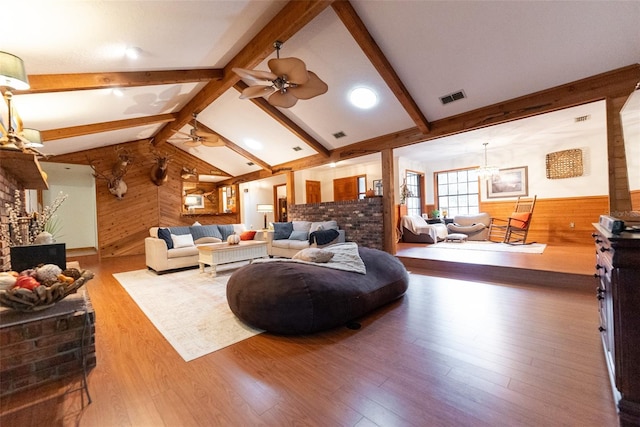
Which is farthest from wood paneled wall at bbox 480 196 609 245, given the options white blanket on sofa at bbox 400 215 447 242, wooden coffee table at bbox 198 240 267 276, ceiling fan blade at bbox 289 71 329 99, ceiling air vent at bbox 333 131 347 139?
wooden coffee table at bbox 198 240 267 276

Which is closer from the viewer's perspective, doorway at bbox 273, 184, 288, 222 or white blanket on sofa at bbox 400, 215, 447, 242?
white blanket on sofa at bbox 400, 215, 447, 242

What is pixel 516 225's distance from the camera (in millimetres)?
6180

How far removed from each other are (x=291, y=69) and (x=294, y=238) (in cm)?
407

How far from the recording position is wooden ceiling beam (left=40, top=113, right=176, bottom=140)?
457 centimetres

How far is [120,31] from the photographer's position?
8.25 ft

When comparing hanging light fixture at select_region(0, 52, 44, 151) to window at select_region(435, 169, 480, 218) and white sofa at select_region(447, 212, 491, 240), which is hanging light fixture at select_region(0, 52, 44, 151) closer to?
white sofa at select_region(447, 212, 491, 240)

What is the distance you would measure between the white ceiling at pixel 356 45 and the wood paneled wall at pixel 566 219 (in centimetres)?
251

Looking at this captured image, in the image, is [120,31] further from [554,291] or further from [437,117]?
[554,291]

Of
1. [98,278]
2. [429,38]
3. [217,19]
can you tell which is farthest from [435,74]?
[98,278]

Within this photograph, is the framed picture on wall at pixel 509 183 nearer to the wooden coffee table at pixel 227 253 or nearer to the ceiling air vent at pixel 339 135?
the ceiling air vent at pixel 339 135

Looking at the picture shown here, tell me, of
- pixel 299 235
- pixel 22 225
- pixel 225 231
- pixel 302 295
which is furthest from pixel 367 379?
pixel 225 231

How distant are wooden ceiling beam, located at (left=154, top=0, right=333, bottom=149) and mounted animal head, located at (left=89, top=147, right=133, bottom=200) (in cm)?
347

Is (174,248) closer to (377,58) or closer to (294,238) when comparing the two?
(294,238)

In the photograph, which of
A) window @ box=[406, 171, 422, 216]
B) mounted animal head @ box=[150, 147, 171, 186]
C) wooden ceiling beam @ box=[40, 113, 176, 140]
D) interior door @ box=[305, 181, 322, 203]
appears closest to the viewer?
wooden ceiling beam @ box=[40, 113, 176, 140]
